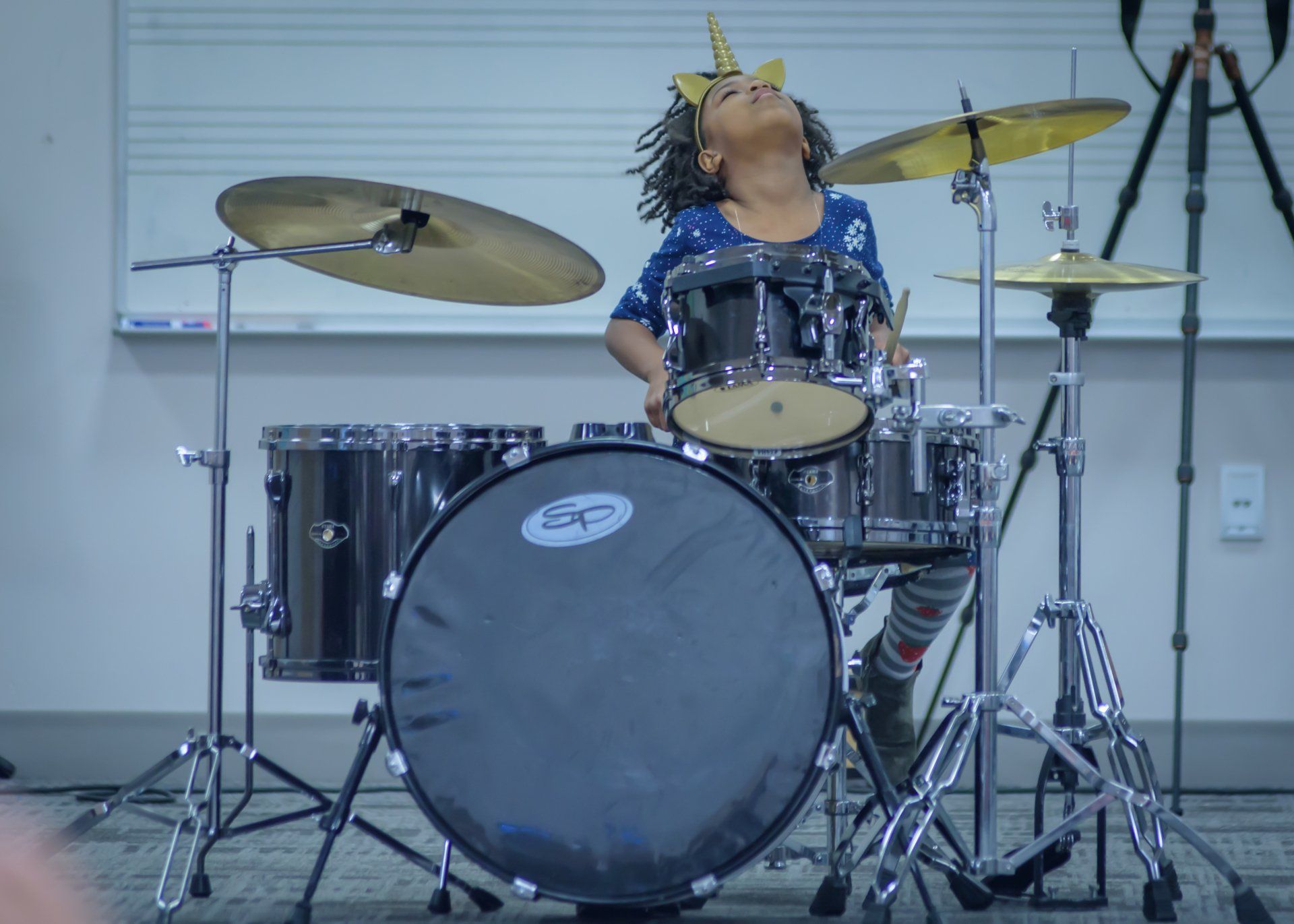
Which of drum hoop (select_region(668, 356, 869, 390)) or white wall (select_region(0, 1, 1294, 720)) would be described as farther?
white wall (select_region(0, 1, 1294, 720))

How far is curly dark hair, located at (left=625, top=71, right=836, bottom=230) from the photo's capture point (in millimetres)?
2090

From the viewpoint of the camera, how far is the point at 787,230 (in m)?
1.95

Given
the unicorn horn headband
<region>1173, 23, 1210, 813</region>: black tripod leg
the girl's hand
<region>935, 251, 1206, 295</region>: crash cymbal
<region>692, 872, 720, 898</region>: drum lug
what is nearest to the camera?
<region>692, 872, 720, 898</region>: drum lug

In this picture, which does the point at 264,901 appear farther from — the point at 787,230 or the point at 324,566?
the point at 787,230

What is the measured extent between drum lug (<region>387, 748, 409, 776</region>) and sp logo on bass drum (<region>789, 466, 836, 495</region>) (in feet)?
1.96

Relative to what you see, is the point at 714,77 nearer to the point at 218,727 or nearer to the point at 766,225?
the point at 766,225

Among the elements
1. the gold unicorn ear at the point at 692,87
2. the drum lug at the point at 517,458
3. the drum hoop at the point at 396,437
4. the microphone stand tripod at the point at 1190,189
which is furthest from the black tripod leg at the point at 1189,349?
the drum lug at the point at 517,458

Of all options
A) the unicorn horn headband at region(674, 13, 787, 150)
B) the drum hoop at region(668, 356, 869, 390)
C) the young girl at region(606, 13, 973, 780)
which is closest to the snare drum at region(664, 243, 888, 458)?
the drum hoop at region(668, 356, 869, 390)

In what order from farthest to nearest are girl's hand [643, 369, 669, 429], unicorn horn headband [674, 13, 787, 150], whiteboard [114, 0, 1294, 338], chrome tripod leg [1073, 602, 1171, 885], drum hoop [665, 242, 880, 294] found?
whiteboard [114, 0, 1294, 338]
unicorn horn headband [674, 13, 787, 150]
girl's hand [643, 369, 669, 429]
chrome tripod leg [1073, 602, 1171, 885]
drum hoop [665, 242, 880, 294]

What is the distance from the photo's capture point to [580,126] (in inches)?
107

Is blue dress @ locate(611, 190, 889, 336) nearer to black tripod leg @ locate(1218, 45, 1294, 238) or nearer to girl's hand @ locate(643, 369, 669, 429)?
girl's hand @ locate(643, 369, 669, 429)

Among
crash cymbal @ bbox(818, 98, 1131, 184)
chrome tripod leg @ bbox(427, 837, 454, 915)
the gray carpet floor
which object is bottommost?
the gray carpet floor

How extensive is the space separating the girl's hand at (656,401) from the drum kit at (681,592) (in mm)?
119

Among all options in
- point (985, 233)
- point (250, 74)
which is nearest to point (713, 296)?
point (985, 233)
